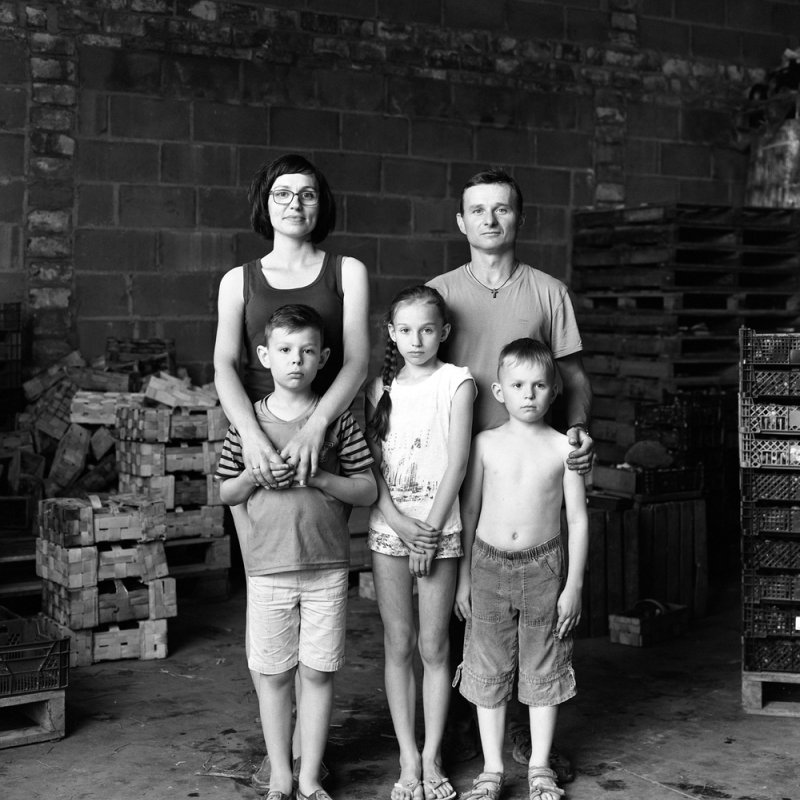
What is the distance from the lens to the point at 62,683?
15.8 feet

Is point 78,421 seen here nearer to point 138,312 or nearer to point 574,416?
point 138,312

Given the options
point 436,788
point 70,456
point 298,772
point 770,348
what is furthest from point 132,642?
point 770,348

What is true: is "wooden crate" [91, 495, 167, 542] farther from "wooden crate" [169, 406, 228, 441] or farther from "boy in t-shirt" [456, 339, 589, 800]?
"boy in t-shirt" [456, 339, 589, 800]

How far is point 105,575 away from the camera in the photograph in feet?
19.5

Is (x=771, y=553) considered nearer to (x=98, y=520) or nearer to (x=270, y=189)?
(x=270, y=189)

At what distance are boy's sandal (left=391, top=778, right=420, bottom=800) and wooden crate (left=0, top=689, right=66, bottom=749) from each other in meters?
1.56

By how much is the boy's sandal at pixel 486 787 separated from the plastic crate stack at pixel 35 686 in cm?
178

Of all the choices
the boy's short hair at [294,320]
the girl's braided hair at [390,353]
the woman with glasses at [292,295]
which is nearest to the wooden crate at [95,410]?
the woman with glasses at [292,295]

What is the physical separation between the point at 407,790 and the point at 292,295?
1746 millimetres

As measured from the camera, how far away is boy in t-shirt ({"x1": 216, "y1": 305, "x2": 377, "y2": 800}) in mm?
3832

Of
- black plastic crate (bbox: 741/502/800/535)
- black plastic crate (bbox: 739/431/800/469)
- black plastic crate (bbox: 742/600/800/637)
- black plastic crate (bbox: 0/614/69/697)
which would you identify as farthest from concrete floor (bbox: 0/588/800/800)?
black plastic crate (bbox: 739/431/800/469)

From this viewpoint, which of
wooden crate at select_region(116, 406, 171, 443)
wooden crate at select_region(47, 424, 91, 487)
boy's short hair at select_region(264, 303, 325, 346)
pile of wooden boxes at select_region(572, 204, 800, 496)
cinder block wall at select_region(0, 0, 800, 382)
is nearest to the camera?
boy's short hair at select_region(264, 303, 325, 346)

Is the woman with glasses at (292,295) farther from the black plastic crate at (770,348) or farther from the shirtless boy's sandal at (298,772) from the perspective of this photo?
the black plastic crate at (770,348)

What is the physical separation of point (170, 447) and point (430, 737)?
3.52m
